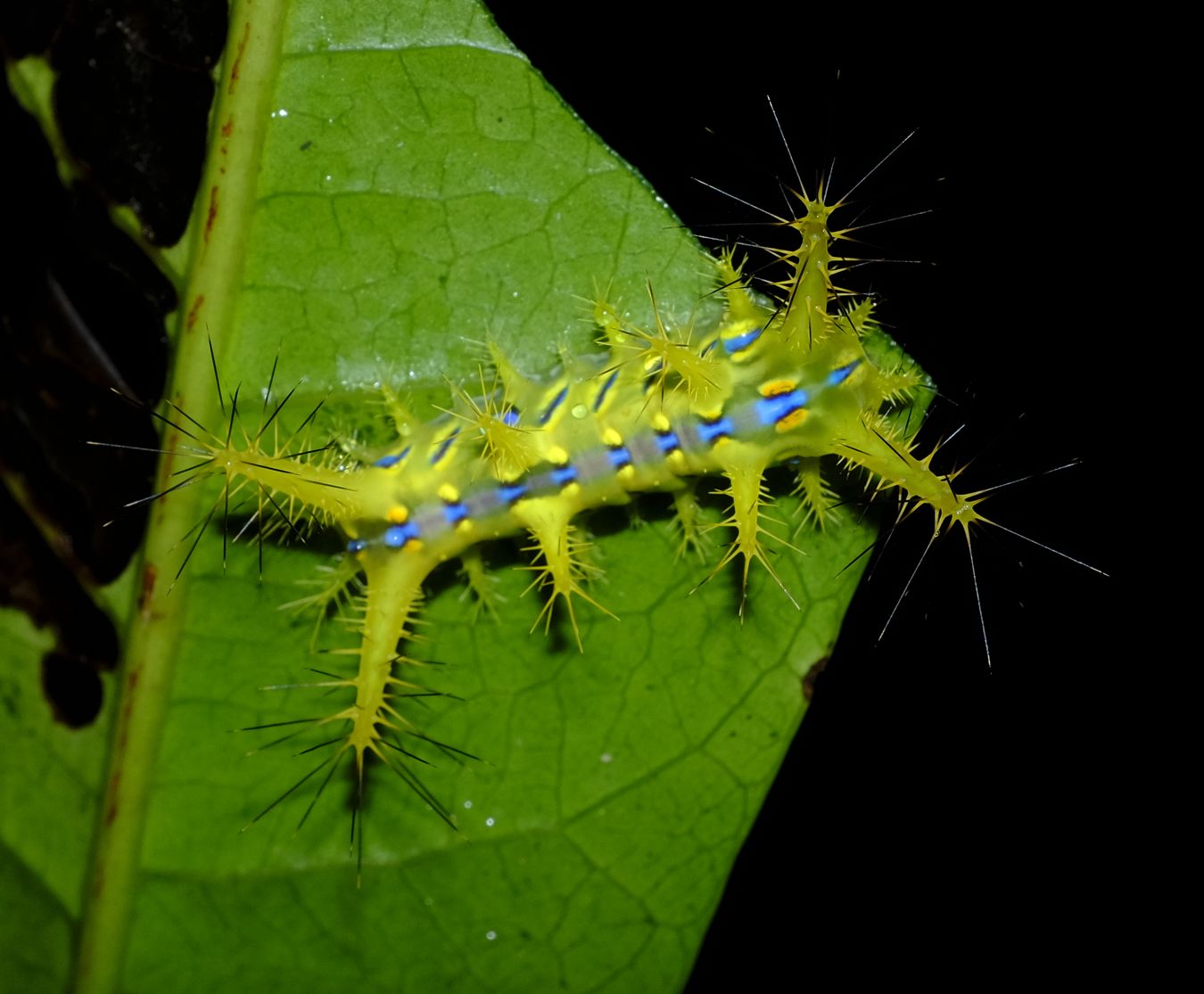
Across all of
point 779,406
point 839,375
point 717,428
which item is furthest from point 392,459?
point 839,375

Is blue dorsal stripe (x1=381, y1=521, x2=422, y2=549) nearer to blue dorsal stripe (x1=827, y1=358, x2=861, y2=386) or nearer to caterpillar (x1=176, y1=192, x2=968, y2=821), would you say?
caterpillar (x1=176, y1=192, x2=968, y2=821)

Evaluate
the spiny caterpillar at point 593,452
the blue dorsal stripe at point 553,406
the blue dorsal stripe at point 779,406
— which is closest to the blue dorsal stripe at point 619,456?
the spiny caterpillar at point 593,452

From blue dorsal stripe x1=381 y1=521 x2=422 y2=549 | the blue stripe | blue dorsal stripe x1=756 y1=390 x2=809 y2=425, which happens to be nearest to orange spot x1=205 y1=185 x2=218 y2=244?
blue dorsal stripe x1=381 y1=521 x2=422 y2=549

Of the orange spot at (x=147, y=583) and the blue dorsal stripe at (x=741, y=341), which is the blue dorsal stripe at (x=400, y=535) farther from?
the blue dorsal stripe at (x=741, y=341)

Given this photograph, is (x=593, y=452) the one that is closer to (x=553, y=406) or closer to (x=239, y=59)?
(x=553, y=406)

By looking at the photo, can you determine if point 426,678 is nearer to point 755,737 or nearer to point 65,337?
point 755,737

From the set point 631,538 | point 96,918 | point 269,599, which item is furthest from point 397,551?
point 96,918
